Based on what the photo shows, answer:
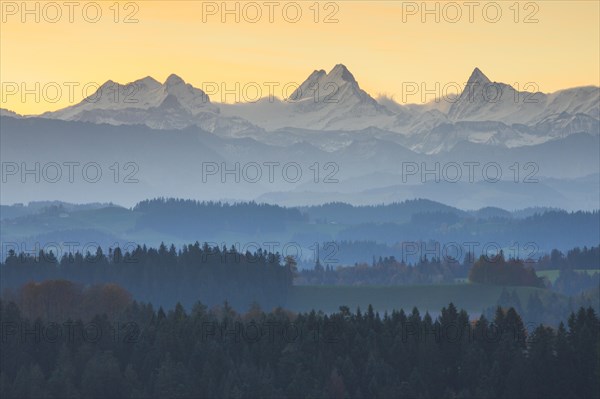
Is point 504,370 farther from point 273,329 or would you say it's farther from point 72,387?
point 72,387

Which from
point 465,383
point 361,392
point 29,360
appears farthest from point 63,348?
point 465,383

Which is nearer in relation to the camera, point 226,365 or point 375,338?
point 226,365

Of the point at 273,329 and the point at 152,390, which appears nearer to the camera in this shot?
the point at 152,390

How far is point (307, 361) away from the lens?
184 m

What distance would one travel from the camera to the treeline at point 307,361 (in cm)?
17388

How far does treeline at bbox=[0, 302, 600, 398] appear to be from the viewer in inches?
6845

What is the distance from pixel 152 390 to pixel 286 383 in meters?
16.0

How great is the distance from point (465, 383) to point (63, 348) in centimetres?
4848

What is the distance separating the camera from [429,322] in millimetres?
196125

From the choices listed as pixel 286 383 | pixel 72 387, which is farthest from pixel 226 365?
pixel 72 387

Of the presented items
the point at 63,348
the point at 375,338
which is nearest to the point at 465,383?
the point at 375,338

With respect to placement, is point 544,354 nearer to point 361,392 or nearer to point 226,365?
point 361,392

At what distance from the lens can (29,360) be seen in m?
188

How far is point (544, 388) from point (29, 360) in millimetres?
62619
